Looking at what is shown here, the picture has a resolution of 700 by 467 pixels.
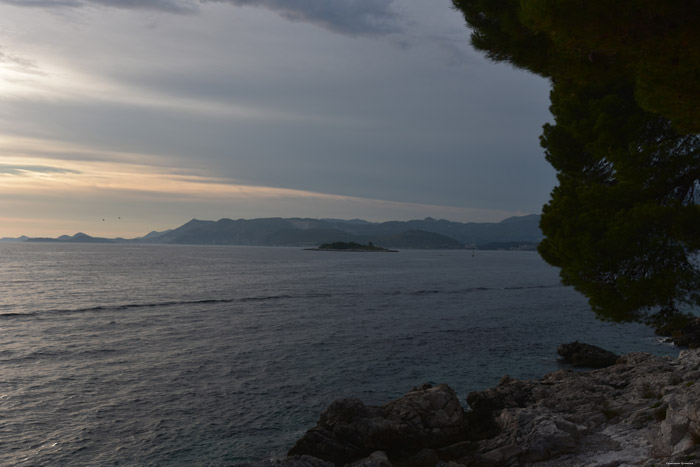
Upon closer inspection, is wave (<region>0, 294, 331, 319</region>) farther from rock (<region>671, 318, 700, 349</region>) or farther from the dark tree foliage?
the dark tree foliage

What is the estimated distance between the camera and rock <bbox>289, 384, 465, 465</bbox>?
601 inches

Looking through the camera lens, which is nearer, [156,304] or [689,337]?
[689,337]

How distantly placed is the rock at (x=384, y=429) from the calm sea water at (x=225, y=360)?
2.56 metres

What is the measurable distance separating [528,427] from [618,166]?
29.5 ft

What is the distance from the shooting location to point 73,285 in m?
74.1

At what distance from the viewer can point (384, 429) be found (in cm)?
1563

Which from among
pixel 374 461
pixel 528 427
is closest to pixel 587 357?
pixel 528 427

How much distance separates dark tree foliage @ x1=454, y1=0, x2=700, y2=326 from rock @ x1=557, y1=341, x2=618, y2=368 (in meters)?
15.8

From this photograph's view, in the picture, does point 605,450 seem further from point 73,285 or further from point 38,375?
point 73,285

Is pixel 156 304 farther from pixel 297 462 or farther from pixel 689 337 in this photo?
pixel 689 337

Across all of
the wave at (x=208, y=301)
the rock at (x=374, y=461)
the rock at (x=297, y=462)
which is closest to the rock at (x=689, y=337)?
the rock at (x=374, y=461)

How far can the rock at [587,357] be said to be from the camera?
2883cm

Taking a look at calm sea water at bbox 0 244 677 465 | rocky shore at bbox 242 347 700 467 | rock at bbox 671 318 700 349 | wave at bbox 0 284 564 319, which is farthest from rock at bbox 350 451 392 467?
wave at bbox 0 284 564 319

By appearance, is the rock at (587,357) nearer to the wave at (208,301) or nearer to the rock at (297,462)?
the rock at (297,462)
